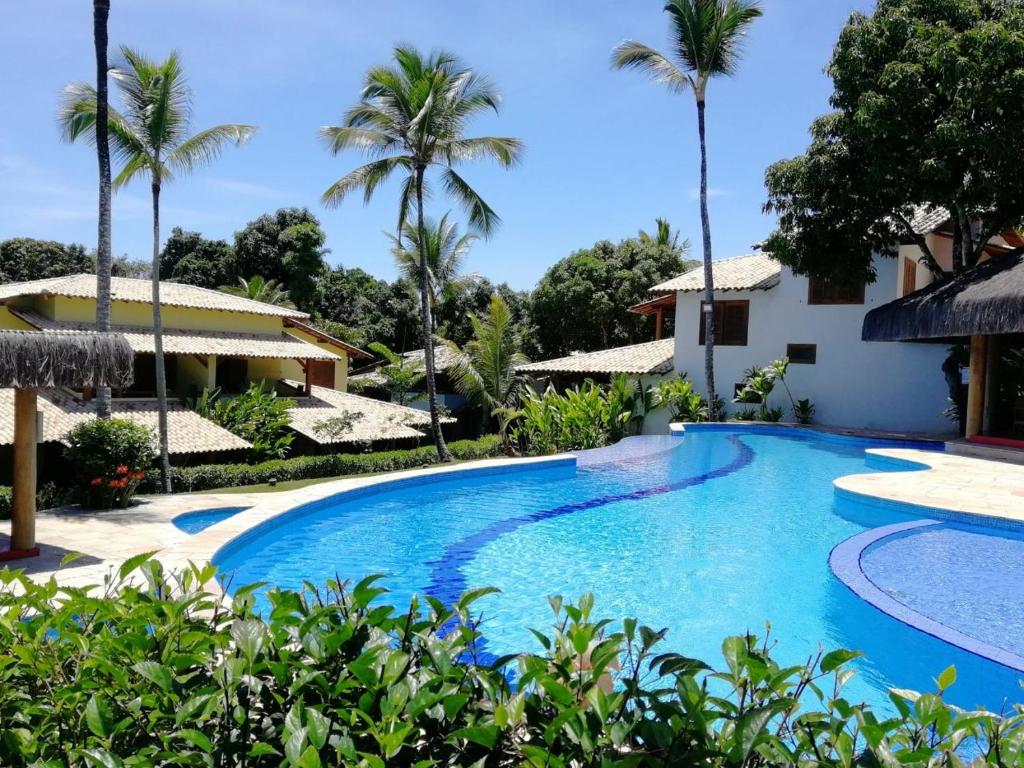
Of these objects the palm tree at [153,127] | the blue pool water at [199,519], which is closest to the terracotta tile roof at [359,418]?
the palm tree at [153,127]

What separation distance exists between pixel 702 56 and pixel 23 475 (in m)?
22.3

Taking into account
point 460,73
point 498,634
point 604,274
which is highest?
point 460,73

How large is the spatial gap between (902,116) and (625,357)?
44.9ft

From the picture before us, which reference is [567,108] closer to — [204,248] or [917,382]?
[917,382]

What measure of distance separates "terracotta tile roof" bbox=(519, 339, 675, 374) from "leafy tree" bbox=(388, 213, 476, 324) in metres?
6.15

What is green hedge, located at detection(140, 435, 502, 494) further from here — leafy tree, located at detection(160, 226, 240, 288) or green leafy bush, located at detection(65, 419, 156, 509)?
leafy tree, located at detection(160, 226, 240, 288)

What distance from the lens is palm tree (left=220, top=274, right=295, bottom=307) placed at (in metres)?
35.9

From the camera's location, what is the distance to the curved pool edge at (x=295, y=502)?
8.69 metres

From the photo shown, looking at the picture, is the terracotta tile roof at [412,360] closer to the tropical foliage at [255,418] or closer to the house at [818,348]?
the house at [818,348]

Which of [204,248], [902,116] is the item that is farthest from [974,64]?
[204,248]

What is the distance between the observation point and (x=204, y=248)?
1711 inches

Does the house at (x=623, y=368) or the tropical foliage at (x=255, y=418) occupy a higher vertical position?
the house at (x=623, y=368)

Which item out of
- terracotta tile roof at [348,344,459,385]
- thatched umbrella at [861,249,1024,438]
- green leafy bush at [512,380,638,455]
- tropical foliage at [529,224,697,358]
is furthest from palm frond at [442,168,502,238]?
tropical foliage at [529,224,697,358]

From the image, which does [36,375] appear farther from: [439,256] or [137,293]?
[439,256]
